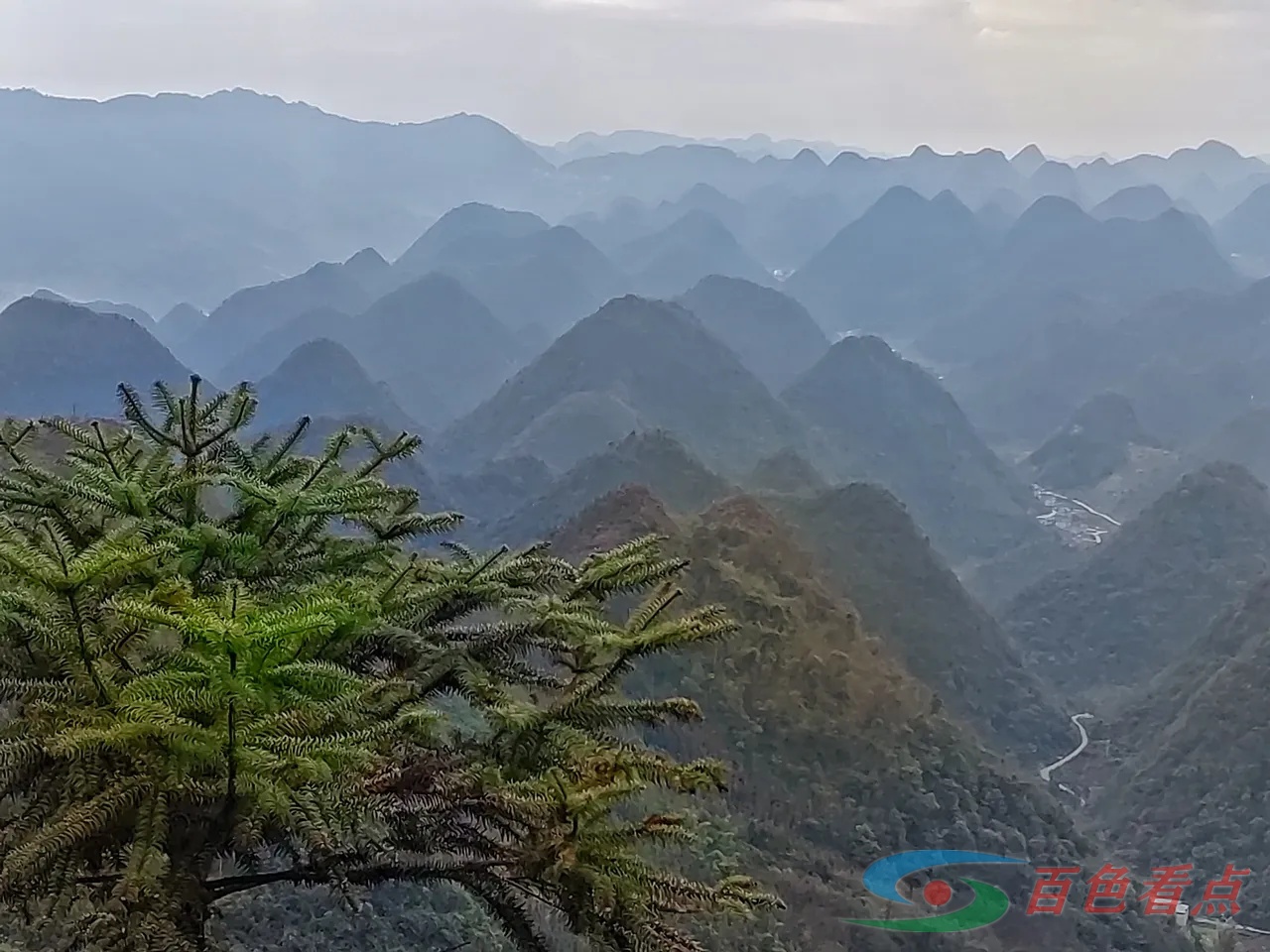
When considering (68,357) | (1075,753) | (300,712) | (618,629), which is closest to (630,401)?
(68,357)

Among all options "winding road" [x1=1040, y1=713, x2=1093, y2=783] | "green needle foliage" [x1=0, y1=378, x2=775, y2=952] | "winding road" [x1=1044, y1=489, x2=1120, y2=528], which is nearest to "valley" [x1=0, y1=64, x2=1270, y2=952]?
"green needle foliage" [x1=0, y1=378, x2=775, y2=952]

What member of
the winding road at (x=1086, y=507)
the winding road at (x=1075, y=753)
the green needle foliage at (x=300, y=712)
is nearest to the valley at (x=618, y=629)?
the green needle foliage at (x=300, y=712)

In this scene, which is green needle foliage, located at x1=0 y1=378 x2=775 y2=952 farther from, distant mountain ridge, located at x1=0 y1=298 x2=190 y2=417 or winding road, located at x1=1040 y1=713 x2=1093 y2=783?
distant mountain ridge, located at x1=0 y1=298 x2=190 y2=417

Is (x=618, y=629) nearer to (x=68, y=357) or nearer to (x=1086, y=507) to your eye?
(x=68, y=357)

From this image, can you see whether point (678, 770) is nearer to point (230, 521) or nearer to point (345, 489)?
point (345, 489)

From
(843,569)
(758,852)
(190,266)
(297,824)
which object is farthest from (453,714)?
(190,266)

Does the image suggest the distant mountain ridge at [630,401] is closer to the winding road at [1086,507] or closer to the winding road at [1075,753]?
the winding road at [1086,507]
